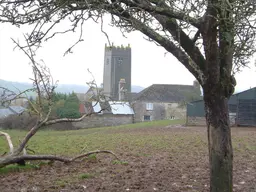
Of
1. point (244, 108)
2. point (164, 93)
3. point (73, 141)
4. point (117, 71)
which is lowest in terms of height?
point (73, 141)

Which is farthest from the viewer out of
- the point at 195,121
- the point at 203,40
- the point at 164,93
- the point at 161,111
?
the point at 164,93

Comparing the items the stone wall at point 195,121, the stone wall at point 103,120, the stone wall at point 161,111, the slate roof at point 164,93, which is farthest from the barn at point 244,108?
the slate roof at point 164,93

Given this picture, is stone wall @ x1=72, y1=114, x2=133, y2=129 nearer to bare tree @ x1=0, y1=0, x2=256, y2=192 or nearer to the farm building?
the farm building

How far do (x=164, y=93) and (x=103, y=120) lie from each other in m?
13.6

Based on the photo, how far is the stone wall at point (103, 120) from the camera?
139ft

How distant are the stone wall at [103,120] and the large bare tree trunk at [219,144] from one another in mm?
36670

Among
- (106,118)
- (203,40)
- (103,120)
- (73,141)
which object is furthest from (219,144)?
(106,118)

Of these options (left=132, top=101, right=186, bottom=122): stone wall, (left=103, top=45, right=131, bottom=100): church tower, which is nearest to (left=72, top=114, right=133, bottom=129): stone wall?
(left=132, top=101, right=186, bottom=122): stone wall

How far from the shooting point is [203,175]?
23.7ft

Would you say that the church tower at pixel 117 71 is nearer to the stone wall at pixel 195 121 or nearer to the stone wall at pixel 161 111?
the stone wall at pixel 161 111

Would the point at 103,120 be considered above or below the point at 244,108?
below

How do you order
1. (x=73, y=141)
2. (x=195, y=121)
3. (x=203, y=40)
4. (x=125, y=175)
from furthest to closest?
1. (x=195, y=121)
2. (x=73, y=141)
3. (x=125, y=175)
4. (x=203, y=40)

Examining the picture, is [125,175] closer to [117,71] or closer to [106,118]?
[106,118]

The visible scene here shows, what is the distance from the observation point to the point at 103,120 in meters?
44.9
